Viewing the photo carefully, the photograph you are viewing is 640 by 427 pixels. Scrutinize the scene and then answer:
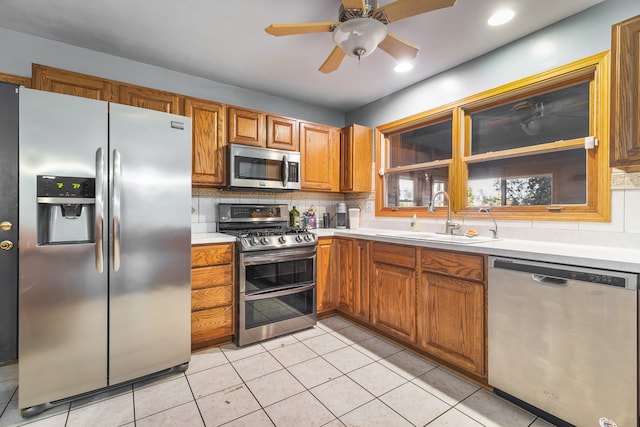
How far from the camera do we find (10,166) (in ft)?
6.85

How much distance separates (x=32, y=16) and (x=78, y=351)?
228cm

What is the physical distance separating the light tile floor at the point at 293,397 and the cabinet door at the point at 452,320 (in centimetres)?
15

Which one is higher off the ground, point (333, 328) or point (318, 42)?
point (318, 42)

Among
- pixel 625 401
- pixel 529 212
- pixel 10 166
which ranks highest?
pixel 10 166

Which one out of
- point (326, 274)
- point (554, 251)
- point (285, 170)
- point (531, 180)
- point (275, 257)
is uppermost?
point (285, 170)

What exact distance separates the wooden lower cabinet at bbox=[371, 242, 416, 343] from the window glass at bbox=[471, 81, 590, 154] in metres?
1.25

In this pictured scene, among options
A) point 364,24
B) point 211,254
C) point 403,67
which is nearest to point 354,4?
point 364,24

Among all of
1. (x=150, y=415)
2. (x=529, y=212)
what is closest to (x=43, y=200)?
(x=150, y=415)

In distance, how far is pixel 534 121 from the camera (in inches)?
88.8

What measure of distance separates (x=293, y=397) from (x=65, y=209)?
5.90 feet

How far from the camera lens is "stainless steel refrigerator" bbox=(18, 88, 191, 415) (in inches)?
62.1

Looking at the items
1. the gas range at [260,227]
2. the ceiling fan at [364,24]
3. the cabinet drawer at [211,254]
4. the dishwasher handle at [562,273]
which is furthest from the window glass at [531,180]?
the cabinet drawer at [211,254]

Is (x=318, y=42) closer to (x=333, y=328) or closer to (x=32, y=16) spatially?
(x=32, y=16)

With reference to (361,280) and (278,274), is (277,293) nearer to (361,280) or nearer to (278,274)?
(278,274)
